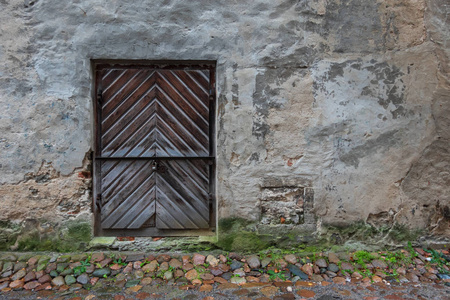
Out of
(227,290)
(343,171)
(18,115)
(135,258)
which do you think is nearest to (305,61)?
(343,171)

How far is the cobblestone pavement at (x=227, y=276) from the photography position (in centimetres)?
261

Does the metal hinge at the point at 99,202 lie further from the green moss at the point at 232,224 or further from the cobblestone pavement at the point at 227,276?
the green moss at the point at 232,224

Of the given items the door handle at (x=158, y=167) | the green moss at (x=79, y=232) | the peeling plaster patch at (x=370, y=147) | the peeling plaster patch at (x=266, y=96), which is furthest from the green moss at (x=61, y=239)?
the peeling plaster patch at (x=370, y=147)

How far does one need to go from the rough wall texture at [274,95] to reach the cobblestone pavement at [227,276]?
36 centimetres

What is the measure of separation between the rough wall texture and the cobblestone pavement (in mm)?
362

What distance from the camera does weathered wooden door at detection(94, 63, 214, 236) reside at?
10.2 feet

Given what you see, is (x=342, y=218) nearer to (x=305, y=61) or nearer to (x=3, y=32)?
(x=305, y=61)

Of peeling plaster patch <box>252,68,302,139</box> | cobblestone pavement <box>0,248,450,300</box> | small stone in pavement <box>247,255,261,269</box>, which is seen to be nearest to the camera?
cobblestone pavement <box>0,248,450,300</box>

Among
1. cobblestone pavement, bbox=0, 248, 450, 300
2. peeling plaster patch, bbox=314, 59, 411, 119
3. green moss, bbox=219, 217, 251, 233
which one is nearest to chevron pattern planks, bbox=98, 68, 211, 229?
green moss, bbox=219, 217, 251, 233

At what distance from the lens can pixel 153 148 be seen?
3131mm

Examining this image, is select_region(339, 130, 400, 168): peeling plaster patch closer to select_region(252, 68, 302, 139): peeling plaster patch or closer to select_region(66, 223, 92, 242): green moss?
select_region(252, 68, 302, 139): peeling plaster patch

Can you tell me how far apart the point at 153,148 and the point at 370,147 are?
2.02 m

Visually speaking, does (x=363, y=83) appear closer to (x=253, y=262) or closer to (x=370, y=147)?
(x=370, y=147)

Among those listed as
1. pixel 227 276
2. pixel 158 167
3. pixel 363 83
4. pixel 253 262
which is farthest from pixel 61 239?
pixel 363 83
